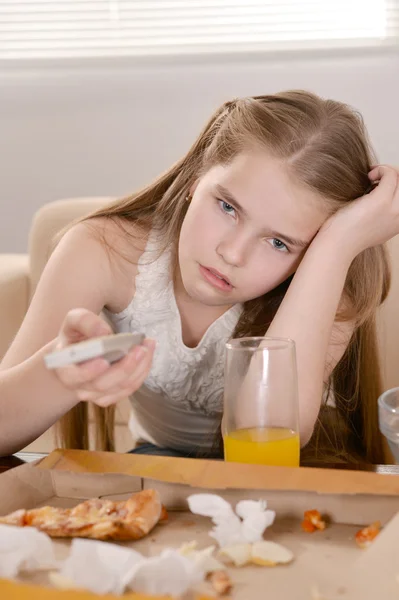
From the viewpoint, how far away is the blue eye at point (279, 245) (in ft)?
3.84

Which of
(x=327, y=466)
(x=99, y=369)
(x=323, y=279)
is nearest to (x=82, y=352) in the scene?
(x=99, y=369)

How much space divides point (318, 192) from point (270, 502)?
576 mm

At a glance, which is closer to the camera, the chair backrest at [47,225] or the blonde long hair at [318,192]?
the blonde long hair at [318,192]

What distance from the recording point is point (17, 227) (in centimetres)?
269

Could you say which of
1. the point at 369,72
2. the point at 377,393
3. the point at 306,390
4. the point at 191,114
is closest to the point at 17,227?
the point at 191,114

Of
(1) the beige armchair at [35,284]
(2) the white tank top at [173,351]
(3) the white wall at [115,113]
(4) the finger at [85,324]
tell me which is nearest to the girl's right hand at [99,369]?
(4) the finger at [85,324]

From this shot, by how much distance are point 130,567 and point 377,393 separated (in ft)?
3.30

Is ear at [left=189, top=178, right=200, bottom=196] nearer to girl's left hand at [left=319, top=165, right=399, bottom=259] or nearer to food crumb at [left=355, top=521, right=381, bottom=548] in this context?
girl's left hand at [left=319, top=165, right=399, bottom=259]

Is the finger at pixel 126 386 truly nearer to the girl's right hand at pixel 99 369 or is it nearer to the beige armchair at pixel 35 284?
the girl's right hand at pixel 99 369

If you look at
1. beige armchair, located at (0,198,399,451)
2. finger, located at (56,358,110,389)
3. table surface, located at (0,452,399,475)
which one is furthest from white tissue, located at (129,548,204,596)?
beige armchair, located at (0,198,399,451)

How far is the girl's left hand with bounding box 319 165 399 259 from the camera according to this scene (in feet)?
4.02

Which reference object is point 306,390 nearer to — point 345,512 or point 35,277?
point 345,512

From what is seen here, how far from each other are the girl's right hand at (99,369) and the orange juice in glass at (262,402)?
0.09m

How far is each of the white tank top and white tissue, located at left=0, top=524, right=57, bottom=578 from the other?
31.4 inches
